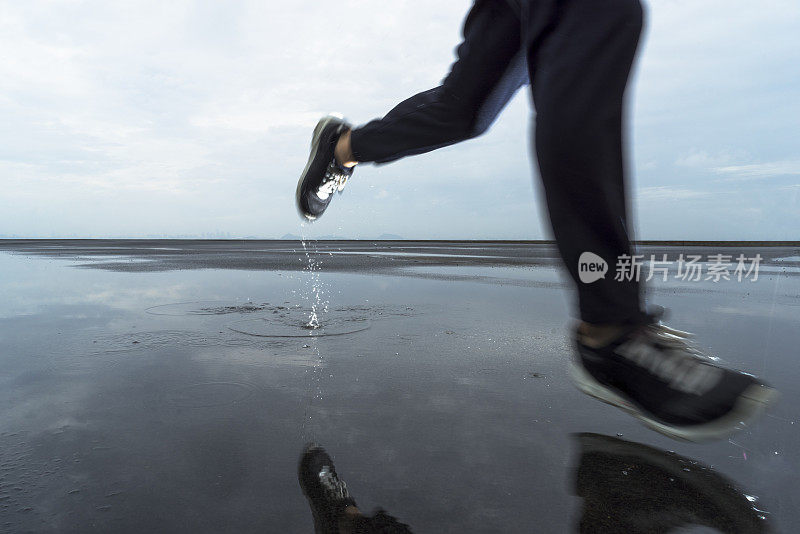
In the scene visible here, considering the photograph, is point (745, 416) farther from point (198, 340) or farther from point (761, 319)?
point (761, 319)

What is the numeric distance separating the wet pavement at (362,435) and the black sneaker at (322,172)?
2.61 feet

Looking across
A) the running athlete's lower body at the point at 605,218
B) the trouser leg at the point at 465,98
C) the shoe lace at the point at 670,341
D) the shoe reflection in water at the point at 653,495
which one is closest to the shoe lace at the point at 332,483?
the shoe reflection in water at the point at 653,495

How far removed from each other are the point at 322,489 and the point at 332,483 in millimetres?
37

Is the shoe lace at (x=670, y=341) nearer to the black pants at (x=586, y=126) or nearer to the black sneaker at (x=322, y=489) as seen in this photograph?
the black pants at (x=586, y=126)

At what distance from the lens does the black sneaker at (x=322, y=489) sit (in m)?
1.16

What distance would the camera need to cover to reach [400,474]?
4.52ft

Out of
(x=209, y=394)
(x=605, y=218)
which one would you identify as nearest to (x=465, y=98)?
(x=605, y=218)

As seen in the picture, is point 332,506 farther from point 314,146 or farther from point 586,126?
point 314,146

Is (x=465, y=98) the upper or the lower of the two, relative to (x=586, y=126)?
upper

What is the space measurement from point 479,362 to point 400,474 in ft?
4.13

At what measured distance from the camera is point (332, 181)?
229 cm

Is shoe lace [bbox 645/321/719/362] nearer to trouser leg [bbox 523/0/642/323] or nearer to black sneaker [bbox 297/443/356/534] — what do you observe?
trouser leg [bbox 523/0/642/323]

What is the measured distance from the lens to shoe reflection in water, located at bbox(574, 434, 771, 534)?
3.89ft

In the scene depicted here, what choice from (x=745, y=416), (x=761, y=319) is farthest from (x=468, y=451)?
(x=761, y=319)
